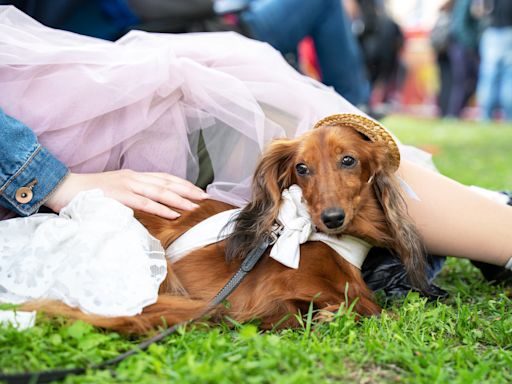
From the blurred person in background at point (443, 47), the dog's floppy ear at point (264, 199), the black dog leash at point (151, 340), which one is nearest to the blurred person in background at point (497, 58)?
the blurred person in background at point (443, 47)

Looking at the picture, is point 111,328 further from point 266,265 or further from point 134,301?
point 266,265

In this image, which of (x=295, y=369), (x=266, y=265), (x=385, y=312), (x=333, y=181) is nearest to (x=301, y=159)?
(x=333, y=181)

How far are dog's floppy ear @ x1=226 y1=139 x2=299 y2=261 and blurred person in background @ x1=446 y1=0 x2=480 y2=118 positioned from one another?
1036 cm

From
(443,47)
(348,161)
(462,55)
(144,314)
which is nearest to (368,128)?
(348,161)

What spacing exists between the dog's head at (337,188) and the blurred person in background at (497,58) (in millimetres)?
8122

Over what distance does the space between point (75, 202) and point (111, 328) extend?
481 mm

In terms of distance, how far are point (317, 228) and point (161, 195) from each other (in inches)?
22.4

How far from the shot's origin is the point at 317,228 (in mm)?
2295

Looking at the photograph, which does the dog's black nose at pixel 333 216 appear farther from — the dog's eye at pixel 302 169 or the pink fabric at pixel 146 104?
the pink fabric at pixel 146 104

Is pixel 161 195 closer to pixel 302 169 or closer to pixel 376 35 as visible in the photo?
pixel 302 169

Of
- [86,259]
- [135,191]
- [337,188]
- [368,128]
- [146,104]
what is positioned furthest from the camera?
[146,104]

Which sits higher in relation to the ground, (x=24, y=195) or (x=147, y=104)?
(x=147, y=104)

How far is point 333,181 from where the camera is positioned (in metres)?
2.21

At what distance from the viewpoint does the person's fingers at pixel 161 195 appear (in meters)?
2.44
